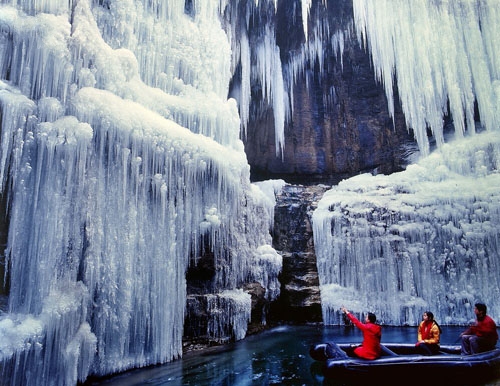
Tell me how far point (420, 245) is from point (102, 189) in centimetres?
784

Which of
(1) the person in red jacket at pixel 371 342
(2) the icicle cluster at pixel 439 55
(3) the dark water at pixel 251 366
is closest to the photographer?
(1) the person in red jacket at pixel 371 342

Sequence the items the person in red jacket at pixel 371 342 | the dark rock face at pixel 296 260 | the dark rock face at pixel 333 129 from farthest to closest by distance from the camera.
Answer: the dark rock face at pixel 333 129, the dark rock face at pixel 296 260, the person in red jacket at pixel 371 342

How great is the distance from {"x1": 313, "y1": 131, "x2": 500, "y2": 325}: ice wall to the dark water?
141 cm

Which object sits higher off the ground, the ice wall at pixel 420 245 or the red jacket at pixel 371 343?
the ice wall at pixel 420 245

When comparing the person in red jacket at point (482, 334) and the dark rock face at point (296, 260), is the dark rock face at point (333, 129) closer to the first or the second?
the dark rock face at point (296, 260)

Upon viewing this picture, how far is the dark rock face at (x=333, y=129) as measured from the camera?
42.3 feet

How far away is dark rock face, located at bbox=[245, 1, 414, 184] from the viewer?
1290cm

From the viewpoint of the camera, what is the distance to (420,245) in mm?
10039

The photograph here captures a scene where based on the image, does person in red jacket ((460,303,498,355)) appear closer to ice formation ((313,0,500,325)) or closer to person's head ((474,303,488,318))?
person's head ((474,303,488,318))

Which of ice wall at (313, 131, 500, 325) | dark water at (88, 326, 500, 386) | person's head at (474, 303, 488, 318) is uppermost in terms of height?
ice wall at (313, 131, 500, 325)

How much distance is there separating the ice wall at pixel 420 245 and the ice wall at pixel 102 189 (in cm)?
356

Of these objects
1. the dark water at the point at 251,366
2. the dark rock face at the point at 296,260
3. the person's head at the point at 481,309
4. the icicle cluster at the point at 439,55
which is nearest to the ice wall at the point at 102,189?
the dark water at the point at 251,366

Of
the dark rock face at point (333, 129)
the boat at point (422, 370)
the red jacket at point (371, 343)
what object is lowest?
the boat at point (422, 370)

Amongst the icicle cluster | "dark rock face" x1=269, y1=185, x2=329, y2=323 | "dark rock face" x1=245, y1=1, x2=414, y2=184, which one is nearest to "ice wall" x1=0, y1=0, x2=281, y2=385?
"dark rock face" x1=269, y1=185, x2=329, y2=323
